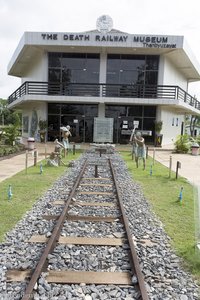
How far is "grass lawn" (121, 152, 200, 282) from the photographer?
16.3 ft

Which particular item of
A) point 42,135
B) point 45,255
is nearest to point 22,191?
point 45,255

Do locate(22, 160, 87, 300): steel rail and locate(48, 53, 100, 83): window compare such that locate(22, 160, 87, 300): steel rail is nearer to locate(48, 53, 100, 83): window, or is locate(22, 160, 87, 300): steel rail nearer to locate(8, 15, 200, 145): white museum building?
locate(8, 15, 200, 145): white museum building

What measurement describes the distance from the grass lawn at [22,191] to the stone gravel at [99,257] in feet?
0.76

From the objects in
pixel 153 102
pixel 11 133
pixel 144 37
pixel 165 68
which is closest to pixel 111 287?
pixel 11 133

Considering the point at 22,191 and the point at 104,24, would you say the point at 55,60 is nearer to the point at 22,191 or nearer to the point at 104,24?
the point at 104,24

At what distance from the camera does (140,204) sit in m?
7.76

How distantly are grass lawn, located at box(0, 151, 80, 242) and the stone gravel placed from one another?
0.23 metres

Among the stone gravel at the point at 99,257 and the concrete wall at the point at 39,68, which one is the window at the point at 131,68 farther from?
the stone gravel at the point at 99,257

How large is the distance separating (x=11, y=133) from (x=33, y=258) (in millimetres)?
18138

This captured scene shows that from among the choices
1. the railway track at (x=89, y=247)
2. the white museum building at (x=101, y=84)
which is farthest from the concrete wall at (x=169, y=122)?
the railway track at (x=89, y=247)

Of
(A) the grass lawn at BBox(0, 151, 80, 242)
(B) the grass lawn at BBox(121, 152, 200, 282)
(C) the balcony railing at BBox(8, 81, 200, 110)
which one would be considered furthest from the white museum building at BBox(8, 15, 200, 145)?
(B) the grass lawn at BBox(121, 152, 200, 282)

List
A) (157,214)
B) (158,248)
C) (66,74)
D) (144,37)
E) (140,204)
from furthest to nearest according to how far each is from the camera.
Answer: (66,74), (144,37), (140,204), (157,214), (158,248)

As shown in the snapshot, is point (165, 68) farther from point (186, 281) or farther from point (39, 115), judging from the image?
point (186, 281)

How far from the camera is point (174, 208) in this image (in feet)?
24.9
